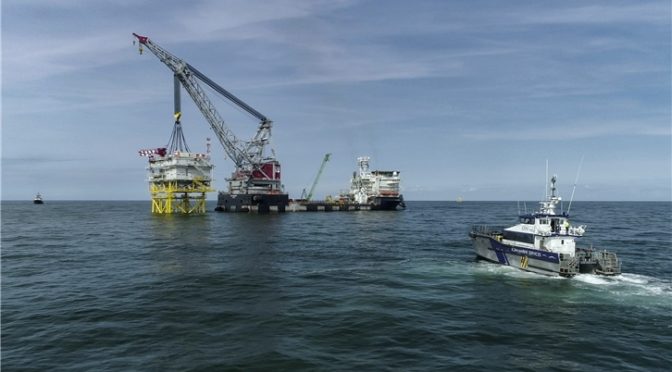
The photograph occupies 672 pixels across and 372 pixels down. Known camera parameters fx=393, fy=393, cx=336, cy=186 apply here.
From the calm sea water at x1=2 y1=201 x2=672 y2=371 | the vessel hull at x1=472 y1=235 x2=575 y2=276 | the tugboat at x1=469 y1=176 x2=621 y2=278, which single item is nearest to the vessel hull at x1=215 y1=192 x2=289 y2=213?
the calm sea water at x1=2 y1=201 x2=672 y2=371

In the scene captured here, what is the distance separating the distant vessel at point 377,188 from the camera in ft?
459

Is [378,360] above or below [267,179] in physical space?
below

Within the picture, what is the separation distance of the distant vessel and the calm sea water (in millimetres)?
96060

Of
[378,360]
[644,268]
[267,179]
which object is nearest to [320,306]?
[378,360]

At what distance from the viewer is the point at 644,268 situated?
127 feet

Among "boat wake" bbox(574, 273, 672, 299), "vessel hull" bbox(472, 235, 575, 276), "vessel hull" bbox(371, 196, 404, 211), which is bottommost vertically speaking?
"boat wake" bbox(574, 273, 672, 299)

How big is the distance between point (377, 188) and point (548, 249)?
4208 inches

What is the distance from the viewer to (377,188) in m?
142

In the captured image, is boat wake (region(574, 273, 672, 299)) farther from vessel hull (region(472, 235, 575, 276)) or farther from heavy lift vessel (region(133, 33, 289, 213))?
heavy lift vessel (region(133, 33, 289, 213))

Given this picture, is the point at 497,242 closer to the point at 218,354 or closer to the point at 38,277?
the point at 218,354

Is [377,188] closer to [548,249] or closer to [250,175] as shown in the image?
[250,175]

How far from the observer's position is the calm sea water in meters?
17.0

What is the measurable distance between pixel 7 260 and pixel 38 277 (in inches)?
461

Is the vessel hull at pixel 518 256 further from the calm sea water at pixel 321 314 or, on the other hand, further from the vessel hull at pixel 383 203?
the vessel hull at pixel 383 203
